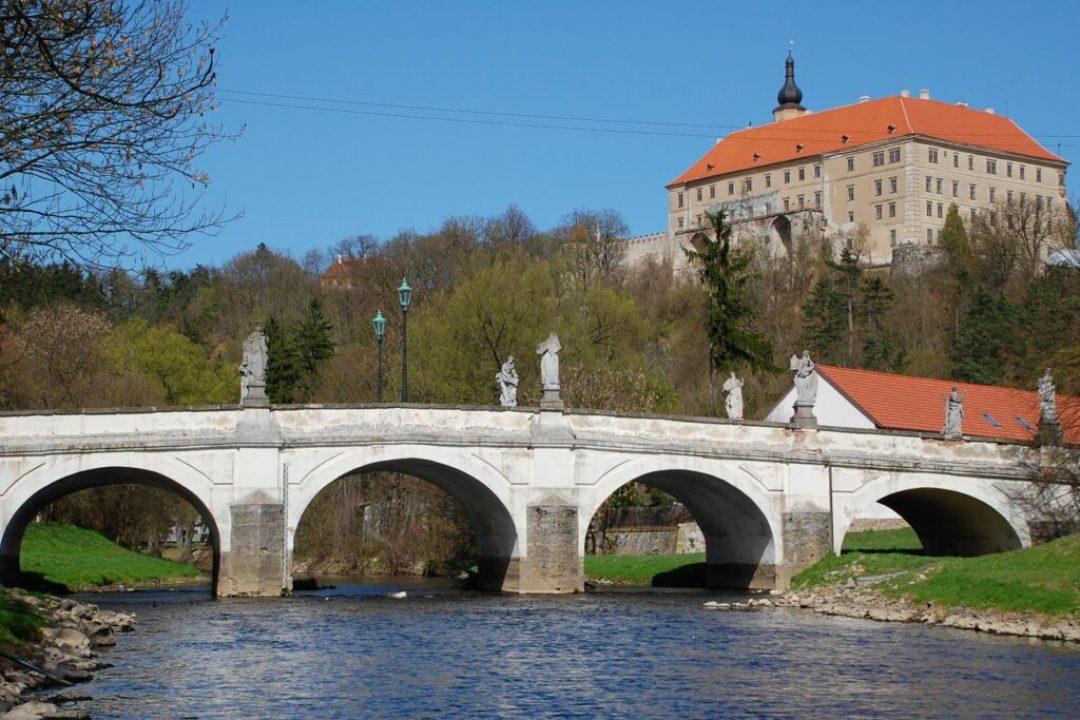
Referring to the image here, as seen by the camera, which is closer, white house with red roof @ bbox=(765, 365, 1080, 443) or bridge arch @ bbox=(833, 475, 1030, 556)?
bridge arch @ bbox=(833, 475, 1030, 556)

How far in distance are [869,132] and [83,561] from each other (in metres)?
82.8

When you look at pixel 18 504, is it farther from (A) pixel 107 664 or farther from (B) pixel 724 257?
(B) pixel 724 257

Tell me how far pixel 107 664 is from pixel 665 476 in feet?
65.1

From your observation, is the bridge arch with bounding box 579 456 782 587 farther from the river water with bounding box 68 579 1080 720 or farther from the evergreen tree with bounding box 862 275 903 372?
the evergreen tree with bounding box 862 275 903 372

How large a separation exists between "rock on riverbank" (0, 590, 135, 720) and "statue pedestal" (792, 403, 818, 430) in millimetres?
16940

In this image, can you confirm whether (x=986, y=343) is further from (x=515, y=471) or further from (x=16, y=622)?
(x=16, y=622)

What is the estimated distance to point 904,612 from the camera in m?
32.5

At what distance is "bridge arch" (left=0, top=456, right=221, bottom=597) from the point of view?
1411 inches

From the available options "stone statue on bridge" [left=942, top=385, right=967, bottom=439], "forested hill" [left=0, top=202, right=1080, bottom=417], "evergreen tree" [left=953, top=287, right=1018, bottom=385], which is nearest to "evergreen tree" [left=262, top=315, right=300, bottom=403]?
"forested hill" [left=0, top=202, right=1080, bottom=417]

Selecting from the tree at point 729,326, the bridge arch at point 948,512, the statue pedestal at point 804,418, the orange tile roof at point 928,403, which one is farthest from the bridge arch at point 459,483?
the tree at point 729,326

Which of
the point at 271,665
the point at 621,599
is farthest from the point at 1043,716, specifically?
the point at 621,599

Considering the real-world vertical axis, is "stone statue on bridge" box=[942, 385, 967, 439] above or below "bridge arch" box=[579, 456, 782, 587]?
above

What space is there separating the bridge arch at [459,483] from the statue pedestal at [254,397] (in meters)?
1.91

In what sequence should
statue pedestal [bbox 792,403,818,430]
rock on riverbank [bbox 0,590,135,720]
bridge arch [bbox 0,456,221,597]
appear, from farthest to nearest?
statue pedestal [bbox 792,403,818,430] → bridge arch [bbox 0,456,221,597] → rock on riverbank [bbox 0,590,135,720]
